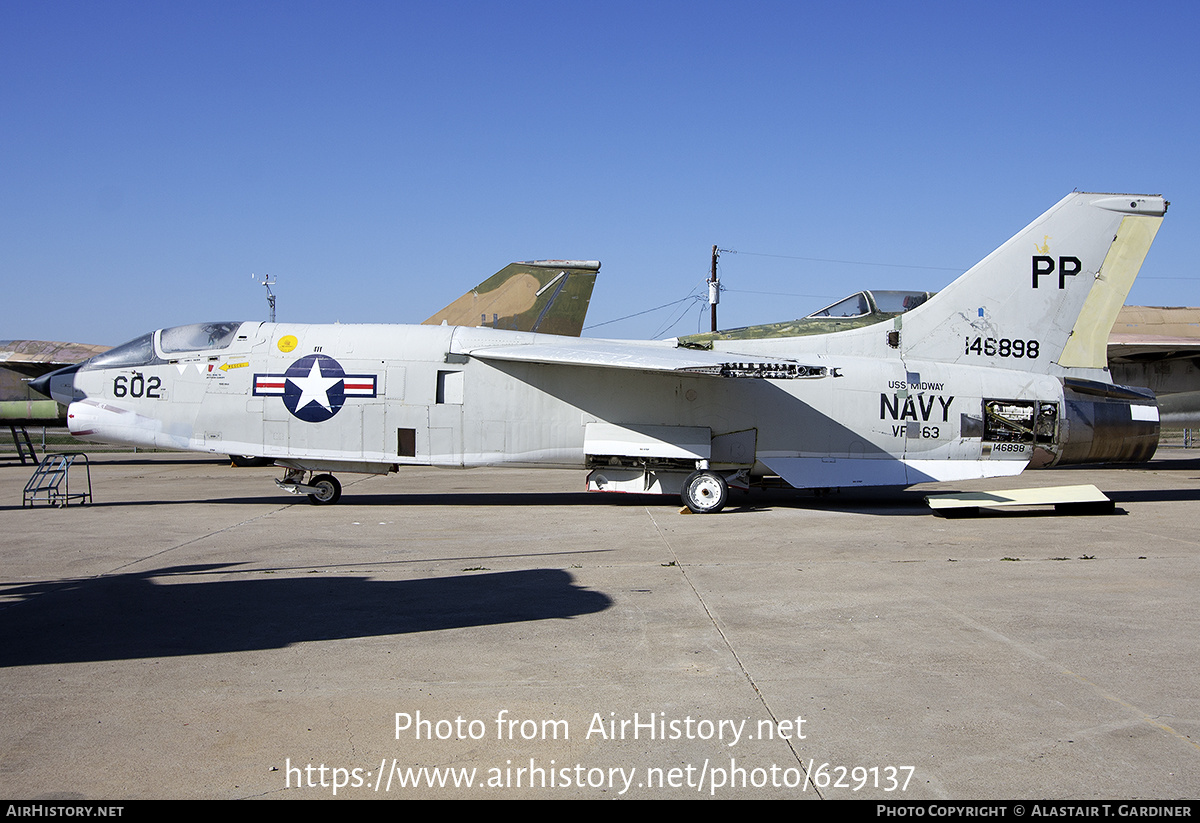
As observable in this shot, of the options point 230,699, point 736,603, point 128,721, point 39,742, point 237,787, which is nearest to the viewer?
point 237,787

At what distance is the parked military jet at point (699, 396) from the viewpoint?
44.6 ft

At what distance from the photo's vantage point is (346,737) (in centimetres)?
413

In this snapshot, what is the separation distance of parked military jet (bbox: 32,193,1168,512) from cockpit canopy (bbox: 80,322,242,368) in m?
0.03

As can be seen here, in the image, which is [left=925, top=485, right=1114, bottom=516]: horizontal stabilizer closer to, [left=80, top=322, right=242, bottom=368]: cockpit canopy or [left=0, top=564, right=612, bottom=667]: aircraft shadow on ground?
[left=0, top=564, right=612, bottom=667]: aircraft shadow on ground

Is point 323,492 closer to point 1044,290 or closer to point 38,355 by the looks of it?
point 1044,290

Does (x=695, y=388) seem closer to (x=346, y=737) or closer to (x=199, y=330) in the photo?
(x=199, y=330)

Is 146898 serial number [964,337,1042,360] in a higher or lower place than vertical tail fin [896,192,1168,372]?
lower

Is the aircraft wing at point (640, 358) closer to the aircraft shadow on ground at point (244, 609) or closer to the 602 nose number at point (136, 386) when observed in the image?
the aircraft shadow on ground at point (244, 609)

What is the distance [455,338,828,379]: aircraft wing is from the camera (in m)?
11.9

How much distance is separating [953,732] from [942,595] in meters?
3.21

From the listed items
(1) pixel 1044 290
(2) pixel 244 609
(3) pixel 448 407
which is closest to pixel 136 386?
(3) pixel 448 407

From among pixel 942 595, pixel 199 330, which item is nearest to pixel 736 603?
pixel 942 595

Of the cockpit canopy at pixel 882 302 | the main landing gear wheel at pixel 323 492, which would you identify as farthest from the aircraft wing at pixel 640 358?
the main landing gear wheel at pixel 323 492

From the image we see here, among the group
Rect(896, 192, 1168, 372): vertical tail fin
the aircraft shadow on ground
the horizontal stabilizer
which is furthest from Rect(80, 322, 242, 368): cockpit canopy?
the horizontal stabilizer
